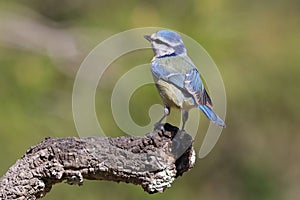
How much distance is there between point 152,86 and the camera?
2477mm

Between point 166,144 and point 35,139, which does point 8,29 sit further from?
point 166,144

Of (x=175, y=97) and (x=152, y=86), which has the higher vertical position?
(x=152, y=86)

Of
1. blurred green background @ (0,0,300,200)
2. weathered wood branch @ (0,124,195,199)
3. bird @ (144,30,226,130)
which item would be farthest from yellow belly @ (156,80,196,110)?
blurred green background @ (0,0,300,200)

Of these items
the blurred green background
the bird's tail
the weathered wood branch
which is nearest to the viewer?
the weathered wood branch

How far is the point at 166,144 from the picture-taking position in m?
1.21

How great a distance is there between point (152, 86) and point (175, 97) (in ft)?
3.82

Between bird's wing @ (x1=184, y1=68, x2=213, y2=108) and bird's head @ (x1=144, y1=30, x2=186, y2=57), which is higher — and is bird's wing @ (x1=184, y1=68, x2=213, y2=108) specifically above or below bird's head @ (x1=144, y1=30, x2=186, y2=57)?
below

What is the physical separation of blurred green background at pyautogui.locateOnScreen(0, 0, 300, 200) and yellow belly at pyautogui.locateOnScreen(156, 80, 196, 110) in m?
1.02

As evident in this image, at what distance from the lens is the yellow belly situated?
1.30m

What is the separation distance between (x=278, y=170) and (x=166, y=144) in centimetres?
211

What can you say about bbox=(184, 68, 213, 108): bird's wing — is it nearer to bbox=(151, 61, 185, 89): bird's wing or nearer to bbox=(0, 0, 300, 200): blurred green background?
bbox=(151, 61, 185, 89): bird's wing

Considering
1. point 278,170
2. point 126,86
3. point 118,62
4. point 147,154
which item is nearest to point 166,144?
→ point 147,154

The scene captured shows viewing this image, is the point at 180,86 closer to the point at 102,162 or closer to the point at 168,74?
the point at 168,74

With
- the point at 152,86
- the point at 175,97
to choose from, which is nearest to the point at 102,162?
the point at 175,97
